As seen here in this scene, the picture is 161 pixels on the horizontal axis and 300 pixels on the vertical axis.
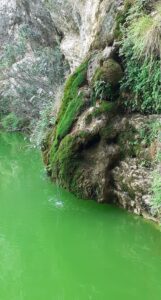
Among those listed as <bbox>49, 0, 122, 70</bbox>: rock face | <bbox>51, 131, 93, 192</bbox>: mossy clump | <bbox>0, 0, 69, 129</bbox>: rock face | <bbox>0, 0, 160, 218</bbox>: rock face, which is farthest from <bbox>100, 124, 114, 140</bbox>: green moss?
<bbox>0, 0, 69, 129</bbox>: rock face

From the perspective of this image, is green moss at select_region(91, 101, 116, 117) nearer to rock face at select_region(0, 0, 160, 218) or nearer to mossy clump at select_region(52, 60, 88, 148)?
rock face at select_region(0, 0, 160, 218)

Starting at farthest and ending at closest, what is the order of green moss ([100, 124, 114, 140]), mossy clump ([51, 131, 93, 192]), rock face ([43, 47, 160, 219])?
mossy clump ([51, 131, 93, 192]), green moss ([100, 124, 114, 140]), rock face ([43, 47, 160, 219])

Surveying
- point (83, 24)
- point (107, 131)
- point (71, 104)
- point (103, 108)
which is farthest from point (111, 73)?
point (83, 24)

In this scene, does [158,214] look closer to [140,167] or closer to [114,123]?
[140,167]

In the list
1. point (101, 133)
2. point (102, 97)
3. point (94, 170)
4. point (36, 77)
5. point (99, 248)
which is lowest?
point (99, 248)

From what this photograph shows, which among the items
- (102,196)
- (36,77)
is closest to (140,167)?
(102,196)

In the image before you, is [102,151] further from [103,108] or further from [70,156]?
[103,108]
